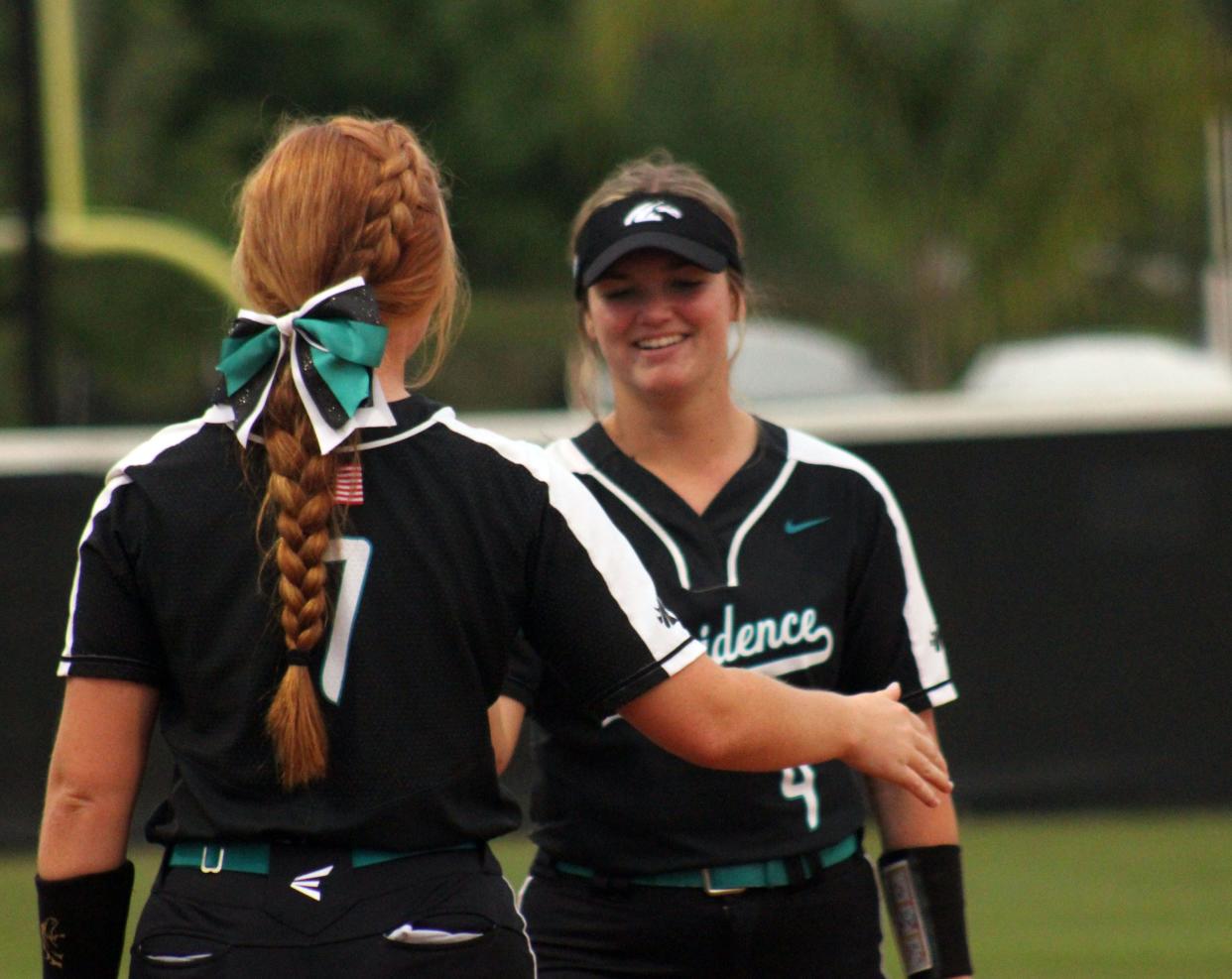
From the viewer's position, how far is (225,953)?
7.08 feet

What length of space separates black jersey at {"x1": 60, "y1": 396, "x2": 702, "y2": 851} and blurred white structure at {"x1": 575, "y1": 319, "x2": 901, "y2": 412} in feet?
18.1

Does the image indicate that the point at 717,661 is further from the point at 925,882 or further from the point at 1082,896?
the point at 1082,896

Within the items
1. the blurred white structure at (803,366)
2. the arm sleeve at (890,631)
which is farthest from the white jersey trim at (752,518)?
the blurred white structure at (803,366)

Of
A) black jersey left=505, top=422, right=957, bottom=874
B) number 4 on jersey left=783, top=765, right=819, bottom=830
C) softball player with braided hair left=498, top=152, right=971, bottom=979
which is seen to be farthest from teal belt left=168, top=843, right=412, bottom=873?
number 4 on jersey left=783, top=765, right=819, bottom=830

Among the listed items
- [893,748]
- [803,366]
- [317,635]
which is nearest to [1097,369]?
[803,366]

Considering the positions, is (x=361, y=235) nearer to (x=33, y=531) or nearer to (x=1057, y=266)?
(x=33, y=531)

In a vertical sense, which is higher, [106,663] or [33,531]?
→ [33,531]

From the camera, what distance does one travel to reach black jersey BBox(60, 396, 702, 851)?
7.22 feet

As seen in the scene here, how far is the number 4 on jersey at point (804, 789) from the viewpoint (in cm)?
299

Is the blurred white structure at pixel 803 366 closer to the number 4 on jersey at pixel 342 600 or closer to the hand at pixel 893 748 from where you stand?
the hand at pixel 893 748

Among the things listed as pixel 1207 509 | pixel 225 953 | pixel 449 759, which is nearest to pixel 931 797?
pixel 449 759

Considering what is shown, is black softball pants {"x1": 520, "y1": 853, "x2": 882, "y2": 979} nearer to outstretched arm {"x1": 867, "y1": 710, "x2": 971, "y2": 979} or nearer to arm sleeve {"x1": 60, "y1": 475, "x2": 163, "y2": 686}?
outstretched arm {"x1": 867, "y1": 710, "x2": 971, "y2": 979}

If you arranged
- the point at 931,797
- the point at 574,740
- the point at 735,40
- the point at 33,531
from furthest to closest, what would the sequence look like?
the point at 735,40 → the point at 33,531 → the point at 574,740 → the point at 931,797

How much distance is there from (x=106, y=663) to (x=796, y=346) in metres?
6.00
